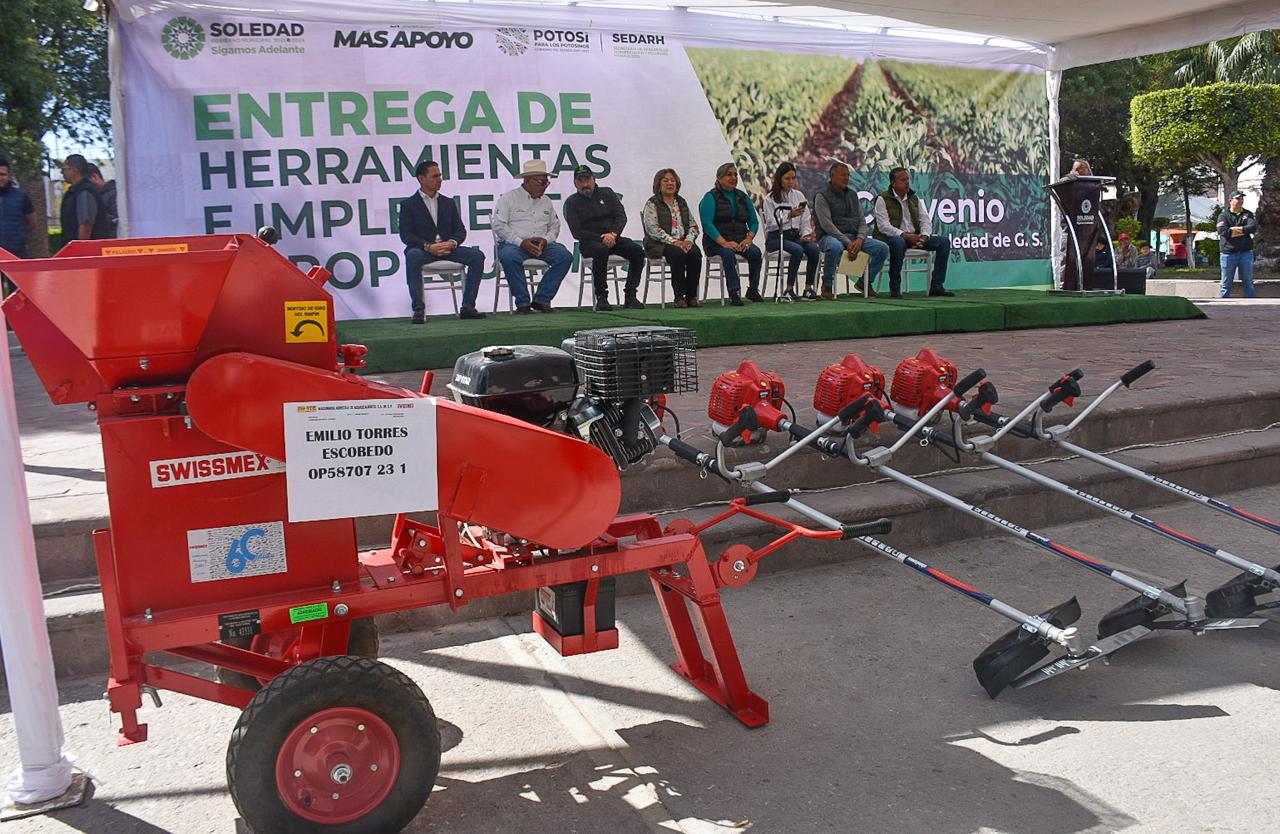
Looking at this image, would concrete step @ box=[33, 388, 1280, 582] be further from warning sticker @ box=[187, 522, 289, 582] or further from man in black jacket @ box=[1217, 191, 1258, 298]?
man in black jacket @ box=[1217, 191, 1258, 298]

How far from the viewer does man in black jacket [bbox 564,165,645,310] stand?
1034cm

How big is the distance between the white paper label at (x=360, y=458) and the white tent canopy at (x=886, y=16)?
27.3 ft

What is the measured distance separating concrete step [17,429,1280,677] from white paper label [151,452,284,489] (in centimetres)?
124

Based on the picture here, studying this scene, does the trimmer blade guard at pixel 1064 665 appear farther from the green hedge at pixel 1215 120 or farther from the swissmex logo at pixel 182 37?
the green hedge at pixel 1215 120

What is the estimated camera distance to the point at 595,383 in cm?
282

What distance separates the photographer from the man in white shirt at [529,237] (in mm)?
10242

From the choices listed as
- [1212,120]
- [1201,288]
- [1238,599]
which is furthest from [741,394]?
[1212,120]

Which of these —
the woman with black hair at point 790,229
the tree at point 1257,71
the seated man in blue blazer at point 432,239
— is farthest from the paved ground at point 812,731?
the tree at point 1257,71

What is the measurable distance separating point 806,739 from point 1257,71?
1096 inches

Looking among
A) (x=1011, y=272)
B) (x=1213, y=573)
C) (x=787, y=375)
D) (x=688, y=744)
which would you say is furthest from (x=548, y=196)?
(x=688, y=744)

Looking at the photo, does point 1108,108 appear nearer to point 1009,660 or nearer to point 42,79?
point 42,79

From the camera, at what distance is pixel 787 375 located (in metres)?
6.97

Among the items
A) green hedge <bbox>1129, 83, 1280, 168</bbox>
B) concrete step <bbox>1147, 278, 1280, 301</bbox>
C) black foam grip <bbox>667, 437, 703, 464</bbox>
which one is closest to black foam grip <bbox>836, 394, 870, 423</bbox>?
black foam grip <bbox>667, 437, 703, 464</bbox>

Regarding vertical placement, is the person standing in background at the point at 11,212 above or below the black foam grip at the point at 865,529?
above
